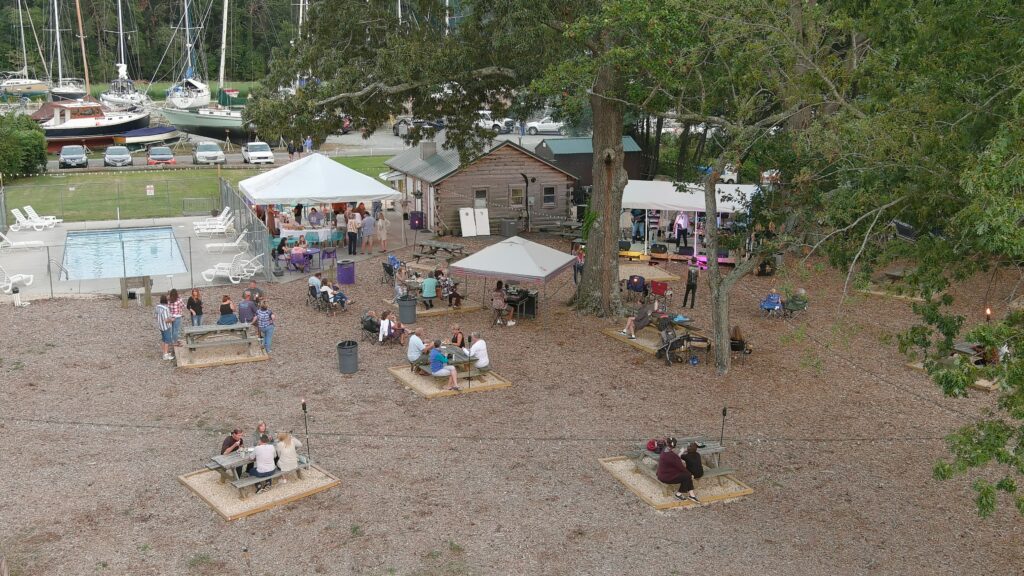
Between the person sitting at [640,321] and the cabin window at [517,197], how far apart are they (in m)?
13.4

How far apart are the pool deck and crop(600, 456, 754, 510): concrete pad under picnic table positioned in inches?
557

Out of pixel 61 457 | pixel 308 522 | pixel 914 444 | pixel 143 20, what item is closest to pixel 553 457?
pixel 308 522

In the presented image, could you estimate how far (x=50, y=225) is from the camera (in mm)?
31609

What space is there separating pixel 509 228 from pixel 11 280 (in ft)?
50.5

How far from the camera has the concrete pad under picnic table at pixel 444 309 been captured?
69.2 feet

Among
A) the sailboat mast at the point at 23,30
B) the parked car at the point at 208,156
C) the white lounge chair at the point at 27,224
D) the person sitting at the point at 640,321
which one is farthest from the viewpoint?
the sailboat mast at the point at 23,30

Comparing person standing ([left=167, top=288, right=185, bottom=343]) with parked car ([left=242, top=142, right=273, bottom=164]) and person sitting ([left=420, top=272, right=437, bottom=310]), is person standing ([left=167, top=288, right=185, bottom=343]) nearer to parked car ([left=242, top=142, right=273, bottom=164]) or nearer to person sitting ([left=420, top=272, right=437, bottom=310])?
person sitting ([left=420, top=272, right=437, bottom=310])

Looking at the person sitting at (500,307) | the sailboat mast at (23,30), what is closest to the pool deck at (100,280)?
the person sitting at (500,307)

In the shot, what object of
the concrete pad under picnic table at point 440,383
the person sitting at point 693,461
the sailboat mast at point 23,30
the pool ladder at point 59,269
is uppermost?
the sailboat mast at point 23,30

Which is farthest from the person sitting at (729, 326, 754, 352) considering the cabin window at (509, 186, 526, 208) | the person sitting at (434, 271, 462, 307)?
the cabin window at (509, 186, 526, 208)

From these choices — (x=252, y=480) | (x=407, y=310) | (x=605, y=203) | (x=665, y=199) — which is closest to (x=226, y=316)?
(x=407, y=310)

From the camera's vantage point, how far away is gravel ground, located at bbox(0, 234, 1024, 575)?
10438 mm

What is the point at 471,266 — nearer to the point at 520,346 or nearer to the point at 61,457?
the point at 520,346

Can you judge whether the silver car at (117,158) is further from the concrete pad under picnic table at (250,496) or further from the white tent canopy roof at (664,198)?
the concrete pad under picnic table at (250,496)
